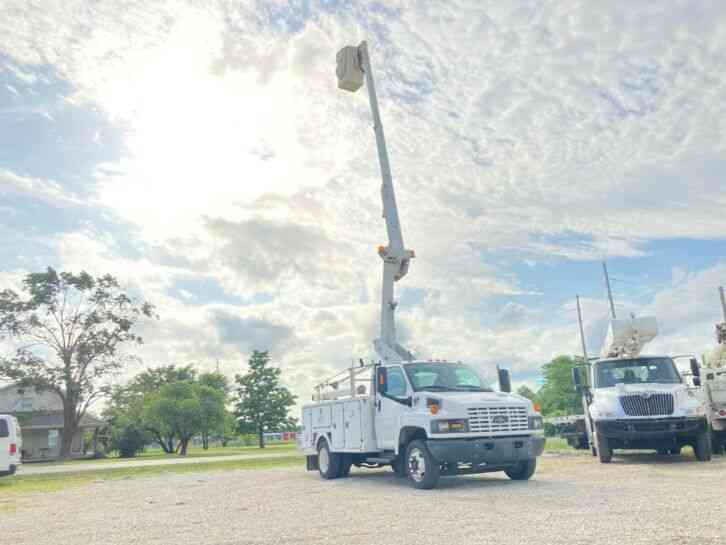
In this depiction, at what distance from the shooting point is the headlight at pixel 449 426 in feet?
38.2

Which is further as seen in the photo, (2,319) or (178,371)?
(178,371)

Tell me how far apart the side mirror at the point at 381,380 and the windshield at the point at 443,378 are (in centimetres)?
43

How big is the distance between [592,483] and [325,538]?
596cm

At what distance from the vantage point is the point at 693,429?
1454cm

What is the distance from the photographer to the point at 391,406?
13.0 meters

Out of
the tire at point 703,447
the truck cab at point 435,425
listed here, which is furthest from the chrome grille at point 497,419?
the tire at point 703,447

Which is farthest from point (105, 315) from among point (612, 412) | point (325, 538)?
point (325, 538)

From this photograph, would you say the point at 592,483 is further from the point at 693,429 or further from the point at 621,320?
the point at 621,320

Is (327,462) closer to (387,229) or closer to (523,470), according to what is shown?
(523,470)

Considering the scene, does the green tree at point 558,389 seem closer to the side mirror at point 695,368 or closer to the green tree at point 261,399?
the green tree at point 261,399

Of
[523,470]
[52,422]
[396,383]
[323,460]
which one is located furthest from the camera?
[52,422]

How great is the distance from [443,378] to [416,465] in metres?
1.76

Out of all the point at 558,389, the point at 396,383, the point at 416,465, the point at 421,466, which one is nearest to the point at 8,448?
the point at 396,383

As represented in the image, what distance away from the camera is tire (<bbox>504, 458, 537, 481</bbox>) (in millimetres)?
12762
